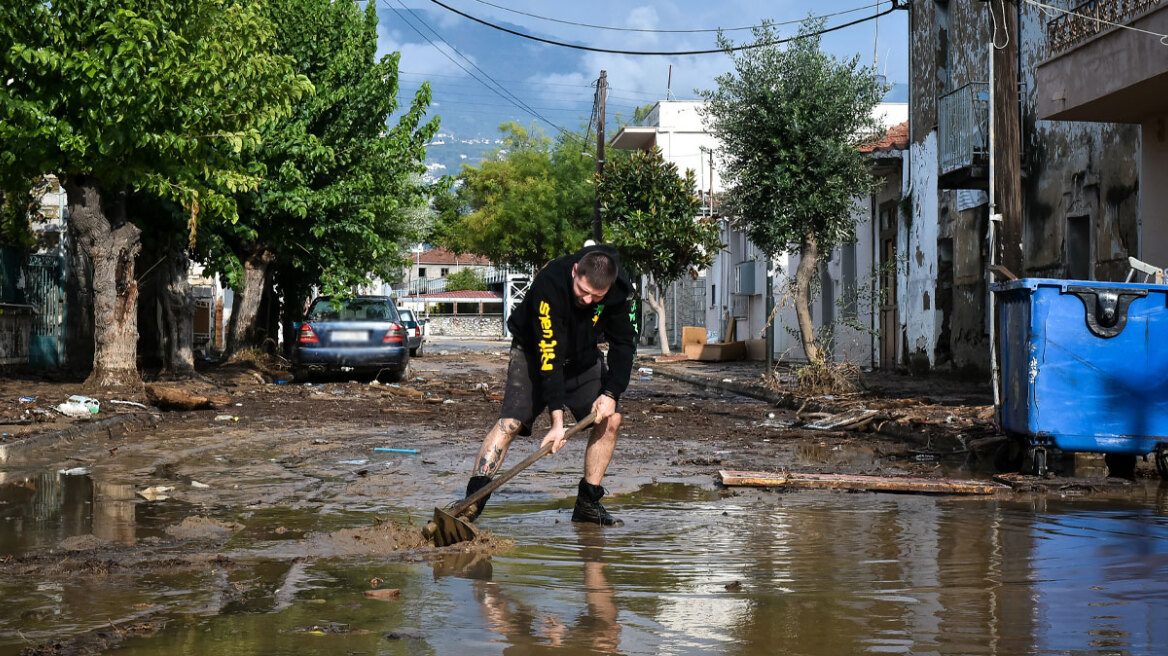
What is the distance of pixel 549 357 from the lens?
6.33 m

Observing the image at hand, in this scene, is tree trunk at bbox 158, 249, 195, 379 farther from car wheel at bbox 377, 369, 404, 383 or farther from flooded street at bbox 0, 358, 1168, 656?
flooded street at bbox 0, 358, 1168, 656

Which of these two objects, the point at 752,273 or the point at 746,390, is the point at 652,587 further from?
A: the point at 752,273

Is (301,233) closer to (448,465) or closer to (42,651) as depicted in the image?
(448,465)

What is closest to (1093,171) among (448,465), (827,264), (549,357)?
(448,465)

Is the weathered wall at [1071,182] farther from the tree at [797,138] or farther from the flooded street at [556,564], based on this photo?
the flooded street at [556,564]

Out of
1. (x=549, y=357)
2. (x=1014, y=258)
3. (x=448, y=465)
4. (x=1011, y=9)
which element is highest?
(x=1011, y=9)

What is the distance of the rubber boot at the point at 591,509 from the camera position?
262 inches

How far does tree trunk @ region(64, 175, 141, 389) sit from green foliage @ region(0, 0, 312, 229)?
51 centimetres

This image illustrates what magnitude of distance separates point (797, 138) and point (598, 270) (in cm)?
1637

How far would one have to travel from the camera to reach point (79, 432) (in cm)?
1176

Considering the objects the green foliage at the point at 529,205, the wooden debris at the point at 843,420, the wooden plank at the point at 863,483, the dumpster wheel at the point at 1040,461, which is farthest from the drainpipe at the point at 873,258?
the green foliage at the point at 529,205

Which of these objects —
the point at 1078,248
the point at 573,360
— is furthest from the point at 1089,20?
the point at 573,360

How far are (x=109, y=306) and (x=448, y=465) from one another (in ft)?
27.6

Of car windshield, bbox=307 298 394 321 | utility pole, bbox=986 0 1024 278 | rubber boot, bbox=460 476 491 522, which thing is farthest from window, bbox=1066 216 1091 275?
rubber boot, bbox=460 476 491 522
